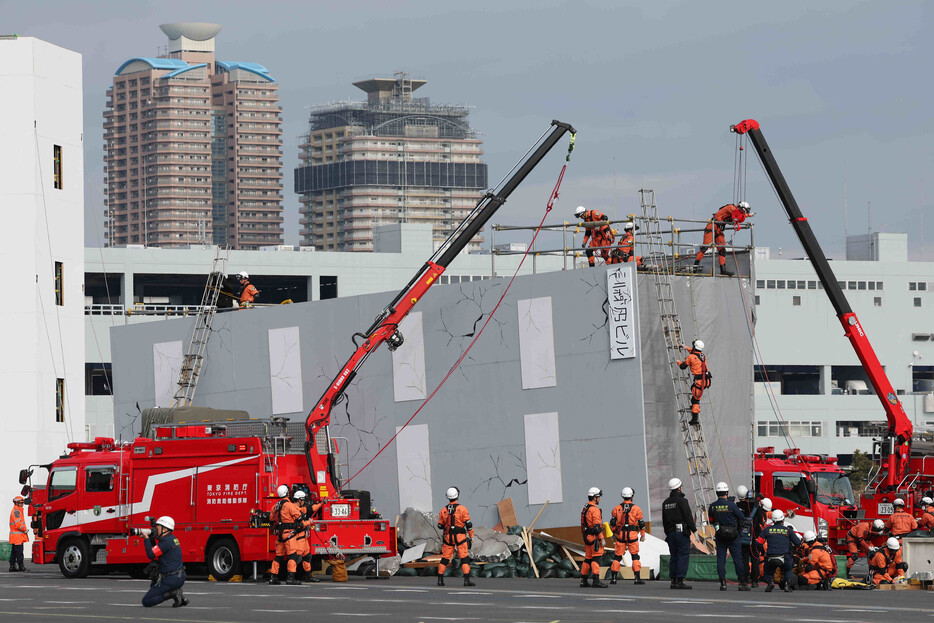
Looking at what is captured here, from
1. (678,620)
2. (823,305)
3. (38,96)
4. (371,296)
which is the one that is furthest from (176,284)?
(678,620)

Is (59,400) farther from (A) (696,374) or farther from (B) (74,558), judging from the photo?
(A) (696,374)

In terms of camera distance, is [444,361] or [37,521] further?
[444,361]

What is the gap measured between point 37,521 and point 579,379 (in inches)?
473

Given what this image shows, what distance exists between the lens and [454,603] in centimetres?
2291

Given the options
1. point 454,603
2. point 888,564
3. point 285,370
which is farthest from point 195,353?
point 888,564

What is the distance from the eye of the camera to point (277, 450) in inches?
1176

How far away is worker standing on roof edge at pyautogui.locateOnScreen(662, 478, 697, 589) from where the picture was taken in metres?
25.9

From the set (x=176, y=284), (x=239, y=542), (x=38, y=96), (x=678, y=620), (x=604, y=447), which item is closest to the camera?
(x=678, y=620)

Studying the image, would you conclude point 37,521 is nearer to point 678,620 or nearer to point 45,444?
point 45,444

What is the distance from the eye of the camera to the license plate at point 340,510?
29.0m

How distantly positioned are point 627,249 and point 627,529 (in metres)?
7.47

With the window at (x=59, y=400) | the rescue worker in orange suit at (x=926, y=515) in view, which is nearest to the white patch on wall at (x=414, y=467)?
the rescue worker in orange suit at (x=926, y=515)

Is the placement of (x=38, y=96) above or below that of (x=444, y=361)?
above

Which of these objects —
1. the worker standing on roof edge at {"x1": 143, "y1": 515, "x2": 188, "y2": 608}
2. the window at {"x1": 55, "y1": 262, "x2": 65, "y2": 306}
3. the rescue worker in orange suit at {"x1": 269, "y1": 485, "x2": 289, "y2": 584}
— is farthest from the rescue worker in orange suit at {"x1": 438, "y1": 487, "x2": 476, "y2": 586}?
the window at {"x1": 55, "y1": 262, "x2": 65, "y2": 306}
